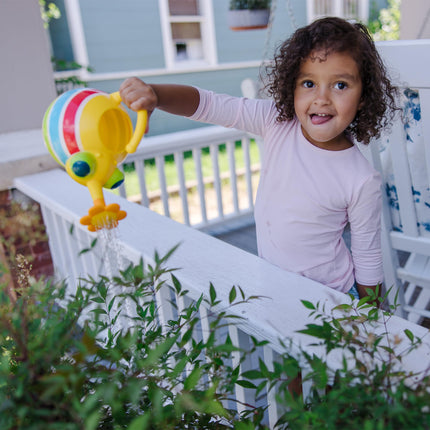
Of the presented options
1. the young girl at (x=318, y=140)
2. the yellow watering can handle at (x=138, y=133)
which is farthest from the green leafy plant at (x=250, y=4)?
the yellow watering can handle at (x=138, y=133)

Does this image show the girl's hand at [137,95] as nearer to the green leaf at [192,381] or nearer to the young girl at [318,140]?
the young girl at [318,140]

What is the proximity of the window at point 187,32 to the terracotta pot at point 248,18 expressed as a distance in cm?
262

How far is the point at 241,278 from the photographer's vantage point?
103 cm

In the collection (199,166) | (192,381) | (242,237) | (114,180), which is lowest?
(242,237)

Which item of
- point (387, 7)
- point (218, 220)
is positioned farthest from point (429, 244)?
point (387, 7)

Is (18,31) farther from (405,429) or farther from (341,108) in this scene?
(405,429)

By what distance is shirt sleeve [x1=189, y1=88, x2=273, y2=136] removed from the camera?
134 cm

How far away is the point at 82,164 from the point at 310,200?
2.17 ft

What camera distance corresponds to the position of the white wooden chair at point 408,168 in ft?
4.14

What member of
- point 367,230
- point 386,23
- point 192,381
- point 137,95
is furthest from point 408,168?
point 386,23

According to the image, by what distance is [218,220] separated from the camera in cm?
342

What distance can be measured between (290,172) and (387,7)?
8468mm

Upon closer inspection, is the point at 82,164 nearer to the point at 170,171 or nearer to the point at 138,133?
the point at 138,133

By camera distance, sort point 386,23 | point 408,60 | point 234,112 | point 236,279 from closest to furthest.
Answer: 1. point 236,279
2. point 408,60
3. point 234,112
4. point 386,23
